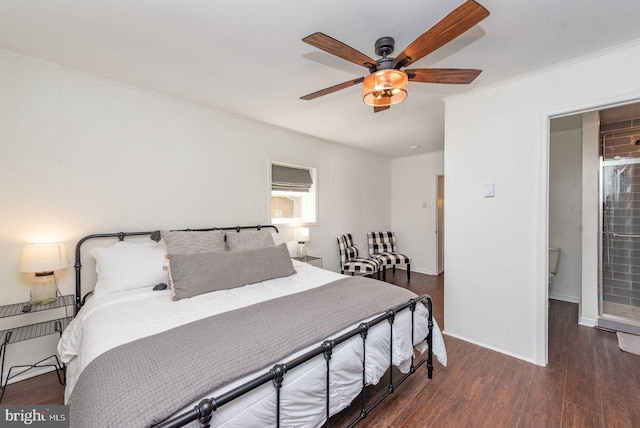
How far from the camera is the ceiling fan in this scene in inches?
49.6

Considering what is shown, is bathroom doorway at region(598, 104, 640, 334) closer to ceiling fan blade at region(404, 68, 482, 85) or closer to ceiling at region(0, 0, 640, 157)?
ceiling at region(0, 0, 640, 157)

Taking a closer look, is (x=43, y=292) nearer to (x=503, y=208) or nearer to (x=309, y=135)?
(x=309, y=135)

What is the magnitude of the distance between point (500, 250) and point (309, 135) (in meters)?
2.88

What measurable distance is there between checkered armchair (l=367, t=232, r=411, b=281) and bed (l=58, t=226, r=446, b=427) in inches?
104

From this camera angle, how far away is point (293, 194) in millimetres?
4168

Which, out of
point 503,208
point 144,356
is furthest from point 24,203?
point 503,208

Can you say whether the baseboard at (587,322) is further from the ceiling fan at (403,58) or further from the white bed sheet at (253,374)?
the ceiling fan at (403,58)

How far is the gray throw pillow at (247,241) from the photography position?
267cm

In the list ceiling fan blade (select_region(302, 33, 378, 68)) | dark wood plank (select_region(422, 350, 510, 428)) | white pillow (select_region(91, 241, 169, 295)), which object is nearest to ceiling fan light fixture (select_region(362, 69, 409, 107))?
ceiling fan blade (select_region(302, 33, 378, 68))

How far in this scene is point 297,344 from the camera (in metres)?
1.34

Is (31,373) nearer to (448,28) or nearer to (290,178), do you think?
(290,178)

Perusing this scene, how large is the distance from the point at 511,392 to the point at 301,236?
2.71 meters

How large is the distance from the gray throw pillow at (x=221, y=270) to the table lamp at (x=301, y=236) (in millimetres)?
1299

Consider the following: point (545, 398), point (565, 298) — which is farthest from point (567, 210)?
point (545, 398)
